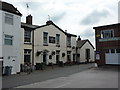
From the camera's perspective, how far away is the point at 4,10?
69.7 feet

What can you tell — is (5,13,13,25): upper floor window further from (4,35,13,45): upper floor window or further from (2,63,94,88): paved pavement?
(2,63,94,88): paved pavement

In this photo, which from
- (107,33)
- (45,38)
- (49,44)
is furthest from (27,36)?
(107,33)

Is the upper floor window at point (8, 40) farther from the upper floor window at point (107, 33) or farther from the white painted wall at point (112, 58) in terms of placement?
the white painted wall at point (112, 58)

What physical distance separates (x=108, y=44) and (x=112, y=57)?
81.5 inches

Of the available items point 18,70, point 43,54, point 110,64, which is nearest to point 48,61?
point 43,54

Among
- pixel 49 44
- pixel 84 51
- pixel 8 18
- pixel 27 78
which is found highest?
pixel 8 18

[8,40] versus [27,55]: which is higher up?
[8,40]

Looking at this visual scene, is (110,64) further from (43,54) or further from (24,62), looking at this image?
(24,62)

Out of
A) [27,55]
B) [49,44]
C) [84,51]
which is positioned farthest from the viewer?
[84,51]

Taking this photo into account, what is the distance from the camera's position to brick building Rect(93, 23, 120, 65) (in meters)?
26.5

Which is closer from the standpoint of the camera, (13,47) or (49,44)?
(13,47)

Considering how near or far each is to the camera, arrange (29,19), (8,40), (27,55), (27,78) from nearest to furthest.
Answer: (27,78), (8,40), (27,55), (29,19)

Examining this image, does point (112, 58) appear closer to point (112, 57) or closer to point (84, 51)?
point (112, 57)

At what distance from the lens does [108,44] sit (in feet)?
89.6
